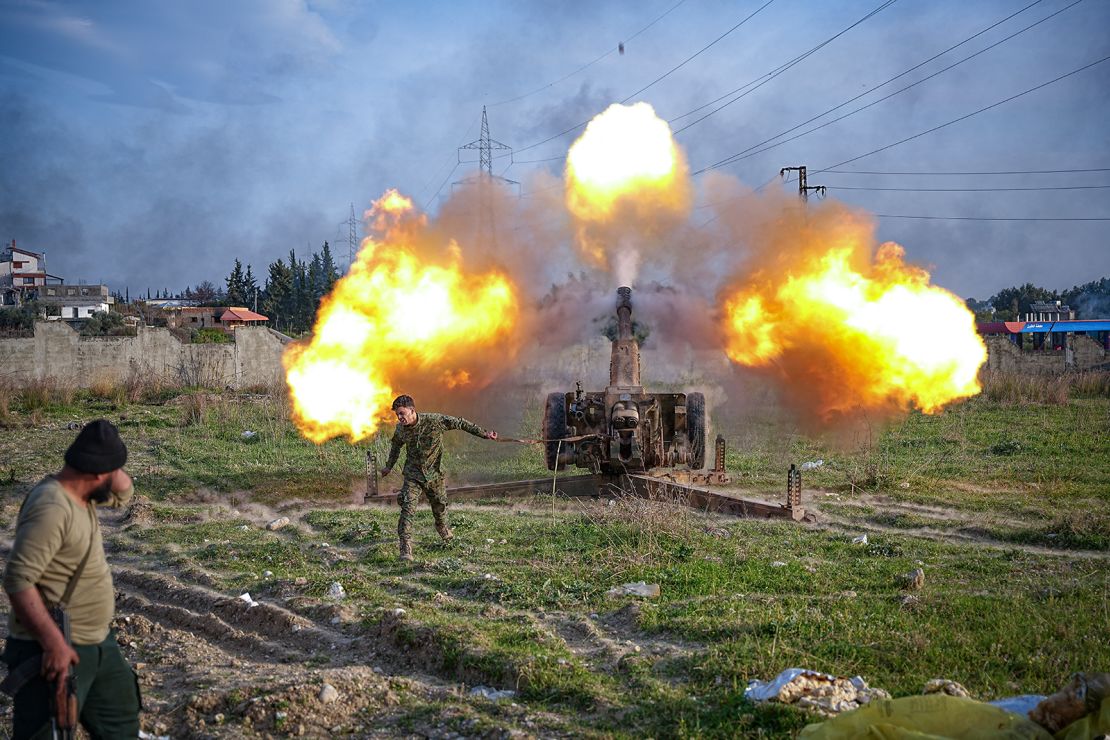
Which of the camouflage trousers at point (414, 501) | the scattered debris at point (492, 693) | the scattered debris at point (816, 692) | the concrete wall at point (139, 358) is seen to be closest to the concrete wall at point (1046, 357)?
the concrete wall at point (139, 358)

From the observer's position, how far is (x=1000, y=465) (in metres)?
18.1

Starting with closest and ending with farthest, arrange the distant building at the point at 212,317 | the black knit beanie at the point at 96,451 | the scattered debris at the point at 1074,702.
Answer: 1. the scattered debris at the point at 1074,702
2. the black knit beanie at the point at 96,451
3. the distant building at the point at 212,317

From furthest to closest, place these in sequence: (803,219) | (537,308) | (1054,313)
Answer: (1054,313) → (537,308) → (803,219)

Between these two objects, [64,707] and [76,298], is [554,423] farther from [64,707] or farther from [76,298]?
A: [76,298]

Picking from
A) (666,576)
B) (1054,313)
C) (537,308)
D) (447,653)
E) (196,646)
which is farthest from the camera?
(1054,313)

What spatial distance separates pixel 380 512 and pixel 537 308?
220 inches

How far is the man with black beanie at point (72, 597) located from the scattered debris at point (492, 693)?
7.81ft

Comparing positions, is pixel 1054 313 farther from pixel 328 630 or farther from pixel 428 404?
pixel 328 630

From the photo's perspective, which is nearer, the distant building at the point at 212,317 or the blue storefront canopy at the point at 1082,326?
the blue storefront canopy at the point at 1082,326

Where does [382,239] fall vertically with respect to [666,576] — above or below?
above

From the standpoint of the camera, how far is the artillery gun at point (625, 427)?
15133 mm

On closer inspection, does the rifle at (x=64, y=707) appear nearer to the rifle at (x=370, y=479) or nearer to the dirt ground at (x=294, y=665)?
the dirt ground at (x=294, y=665)

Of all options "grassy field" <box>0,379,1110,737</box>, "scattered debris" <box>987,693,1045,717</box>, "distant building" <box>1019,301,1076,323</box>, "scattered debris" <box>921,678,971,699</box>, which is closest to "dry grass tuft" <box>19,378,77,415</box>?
"grassy field" <box>0,379,1110,737</box>

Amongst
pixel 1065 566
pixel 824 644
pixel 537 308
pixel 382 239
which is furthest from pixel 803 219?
pixel 824 644
